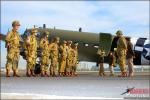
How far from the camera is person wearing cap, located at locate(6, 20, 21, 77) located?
43.0 ft

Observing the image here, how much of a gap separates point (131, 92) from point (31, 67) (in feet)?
22.4

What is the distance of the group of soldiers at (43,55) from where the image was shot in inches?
520

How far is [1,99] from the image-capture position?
7012mm

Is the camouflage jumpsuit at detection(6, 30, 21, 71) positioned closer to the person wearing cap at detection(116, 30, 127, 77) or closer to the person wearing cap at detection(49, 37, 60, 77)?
the person wearing cap at detection(49, 37, 60, 77)

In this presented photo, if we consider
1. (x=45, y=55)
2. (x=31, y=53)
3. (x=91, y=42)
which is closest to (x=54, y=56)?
(x=45, y=55)

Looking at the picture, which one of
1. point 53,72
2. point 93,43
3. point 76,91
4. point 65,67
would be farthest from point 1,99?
point 93,43

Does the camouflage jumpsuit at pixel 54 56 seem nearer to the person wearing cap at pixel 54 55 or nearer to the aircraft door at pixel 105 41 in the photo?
the person wearing cap at pixel 54 55

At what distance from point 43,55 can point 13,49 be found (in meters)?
2.71

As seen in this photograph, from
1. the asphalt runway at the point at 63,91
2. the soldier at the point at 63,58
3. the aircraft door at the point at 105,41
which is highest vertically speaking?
the aircraft door at the point at 105,41

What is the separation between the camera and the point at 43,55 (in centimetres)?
1585

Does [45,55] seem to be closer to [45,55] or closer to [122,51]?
[45,55]

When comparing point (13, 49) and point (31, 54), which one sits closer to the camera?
point (13, 49)

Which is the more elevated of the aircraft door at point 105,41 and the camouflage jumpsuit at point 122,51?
the aircraft door at point 105,41

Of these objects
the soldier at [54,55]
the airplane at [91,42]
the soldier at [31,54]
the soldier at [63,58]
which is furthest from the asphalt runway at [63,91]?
the airplane at [91,42]
